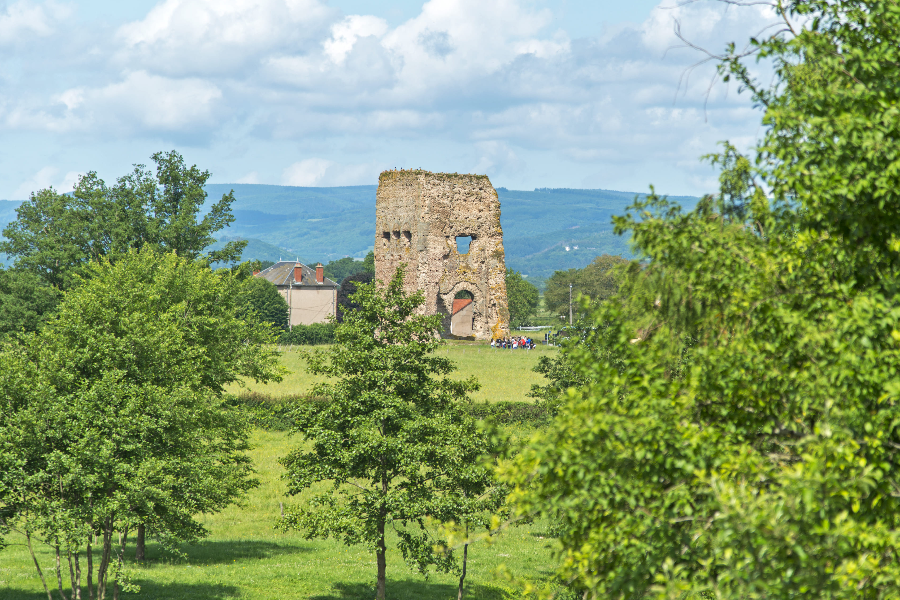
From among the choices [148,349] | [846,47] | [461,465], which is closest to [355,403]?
[461,465]

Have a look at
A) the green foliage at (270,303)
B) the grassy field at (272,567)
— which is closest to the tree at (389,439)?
the grassy field at (272,567)

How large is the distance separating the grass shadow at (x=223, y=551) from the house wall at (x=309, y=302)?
87415 millimetres

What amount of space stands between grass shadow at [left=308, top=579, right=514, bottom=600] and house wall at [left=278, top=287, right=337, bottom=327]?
93027mm

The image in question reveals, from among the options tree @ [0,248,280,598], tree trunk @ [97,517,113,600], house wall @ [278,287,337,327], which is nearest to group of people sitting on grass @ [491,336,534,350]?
tree @ [0,248,280,598]

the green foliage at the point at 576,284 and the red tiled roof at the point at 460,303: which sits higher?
the green foliage at the point at 576,284

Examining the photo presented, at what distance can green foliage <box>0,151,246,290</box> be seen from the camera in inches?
1720

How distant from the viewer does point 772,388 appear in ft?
23.3

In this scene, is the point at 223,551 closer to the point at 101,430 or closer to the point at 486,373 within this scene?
the point at 101,430

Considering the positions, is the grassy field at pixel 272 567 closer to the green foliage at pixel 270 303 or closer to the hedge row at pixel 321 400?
the hedge row at pixel 321 400

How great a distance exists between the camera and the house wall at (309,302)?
11450 cm

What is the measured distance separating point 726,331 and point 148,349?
11807mm

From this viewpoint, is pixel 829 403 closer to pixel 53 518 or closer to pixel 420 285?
pixel 53 518

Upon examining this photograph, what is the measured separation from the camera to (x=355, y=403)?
1747 cm

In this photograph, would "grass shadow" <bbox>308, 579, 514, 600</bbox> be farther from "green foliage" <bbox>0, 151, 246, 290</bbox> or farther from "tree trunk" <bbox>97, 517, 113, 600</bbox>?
"green foliage" <bbox>0, 151, 246, 290</bbox>
